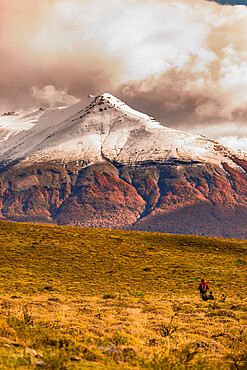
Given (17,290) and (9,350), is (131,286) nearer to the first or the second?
(17,290)

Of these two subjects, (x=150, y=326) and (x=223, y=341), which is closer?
(x=223, y=341)

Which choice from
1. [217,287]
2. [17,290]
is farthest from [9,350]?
[217,287]

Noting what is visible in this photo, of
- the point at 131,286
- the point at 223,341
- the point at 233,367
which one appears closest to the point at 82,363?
the point at 233,367

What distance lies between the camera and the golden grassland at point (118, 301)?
12797 mm

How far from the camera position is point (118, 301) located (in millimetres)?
29156

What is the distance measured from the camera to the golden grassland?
42.0 feet

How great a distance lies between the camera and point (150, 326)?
1850cm

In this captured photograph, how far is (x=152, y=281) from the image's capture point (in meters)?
44.0

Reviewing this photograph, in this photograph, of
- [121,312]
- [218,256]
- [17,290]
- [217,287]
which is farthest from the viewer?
[218,256]

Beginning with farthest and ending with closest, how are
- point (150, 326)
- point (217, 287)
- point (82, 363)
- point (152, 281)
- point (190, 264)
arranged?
point (190, 264) < point (152, 281) < point (217, 287) < point (150, 326) < point (82, 363)

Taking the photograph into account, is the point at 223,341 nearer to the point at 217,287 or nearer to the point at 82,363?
the point at 82,363

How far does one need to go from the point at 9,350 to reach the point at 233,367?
7499mm

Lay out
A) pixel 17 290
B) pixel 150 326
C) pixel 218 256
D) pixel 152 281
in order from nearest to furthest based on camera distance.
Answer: pixel 150 326, pixel 17 290, pixel 152 281, pixel 218 256

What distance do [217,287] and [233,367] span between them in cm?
2962
